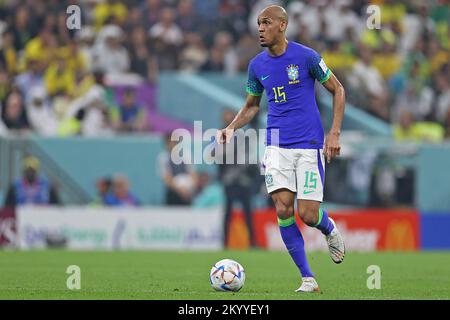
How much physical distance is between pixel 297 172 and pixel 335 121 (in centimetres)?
64

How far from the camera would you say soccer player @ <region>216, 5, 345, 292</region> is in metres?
10.5

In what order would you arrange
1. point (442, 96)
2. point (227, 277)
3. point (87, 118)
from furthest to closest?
point (442, 96) → point (87, 118) → point (227, 277)

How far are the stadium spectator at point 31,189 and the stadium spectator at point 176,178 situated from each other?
6.90 feet

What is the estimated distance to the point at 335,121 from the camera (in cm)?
1043

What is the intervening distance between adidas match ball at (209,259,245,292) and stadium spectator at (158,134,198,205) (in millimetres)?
10059

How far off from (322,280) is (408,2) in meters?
15.0

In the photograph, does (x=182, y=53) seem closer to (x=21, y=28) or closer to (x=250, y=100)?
(x=21, y=28)

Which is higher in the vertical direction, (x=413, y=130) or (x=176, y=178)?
(x=413, y=130)

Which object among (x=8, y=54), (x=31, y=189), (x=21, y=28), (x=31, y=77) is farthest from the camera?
(x=21, y=28)

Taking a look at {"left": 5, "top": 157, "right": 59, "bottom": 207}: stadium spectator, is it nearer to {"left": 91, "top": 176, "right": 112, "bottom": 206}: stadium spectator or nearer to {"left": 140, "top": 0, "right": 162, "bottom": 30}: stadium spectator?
{"left": 91, "top": 176, "right": 112, "bottom": 206}: stadium spectator

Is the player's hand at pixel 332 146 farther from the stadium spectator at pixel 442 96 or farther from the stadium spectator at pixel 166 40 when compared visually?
the stadium spectator at pixel 442 96

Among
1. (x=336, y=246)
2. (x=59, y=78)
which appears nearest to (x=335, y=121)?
(x=336, y=246)

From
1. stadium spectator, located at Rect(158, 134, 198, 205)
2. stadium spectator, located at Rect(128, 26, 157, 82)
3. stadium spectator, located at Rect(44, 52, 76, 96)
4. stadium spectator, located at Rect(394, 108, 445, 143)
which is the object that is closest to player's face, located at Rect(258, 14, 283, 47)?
stadium spectator, located at Rect(158, 134, 198, 205)

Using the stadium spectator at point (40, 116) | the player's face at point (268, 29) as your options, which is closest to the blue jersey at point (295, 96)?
the player's face at point (268, 29)
